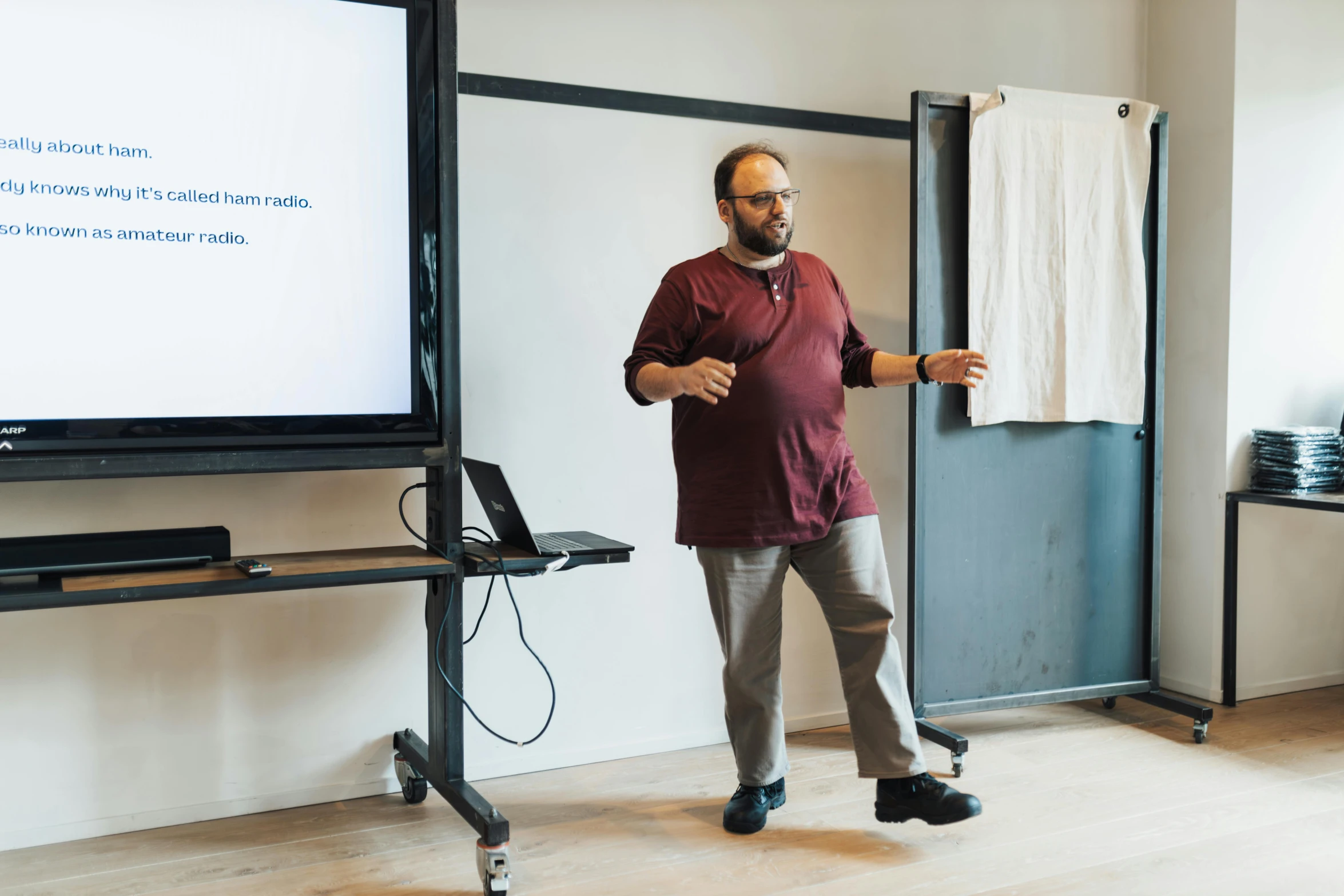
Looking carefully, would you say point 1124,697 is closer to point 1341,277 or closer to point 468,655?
point 1341,277

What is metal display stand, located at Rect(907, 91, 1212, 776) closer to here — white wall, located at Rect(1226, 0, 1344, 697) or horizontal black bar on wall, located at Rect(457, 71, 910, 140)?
horizontal black bar on wall, located at Rect(457, 71, 910, 140)

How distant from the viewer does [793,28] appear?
10.00ft

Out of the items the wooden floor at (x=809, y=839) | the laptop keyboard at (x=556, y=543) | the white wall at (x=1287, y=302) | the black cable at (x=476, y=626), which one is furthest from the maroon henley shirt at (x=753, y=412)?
the white wall at (x=1287, y=302)

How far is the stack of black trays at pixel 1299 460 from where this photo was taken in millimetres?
3232

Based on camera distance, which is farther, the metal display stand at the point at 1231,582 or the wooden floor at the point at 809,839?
the metal display stand at the point at 1231,582

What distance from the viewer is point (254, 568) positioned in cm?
199

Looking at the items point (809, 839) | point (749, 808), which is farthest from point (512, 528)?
point (809, 839)

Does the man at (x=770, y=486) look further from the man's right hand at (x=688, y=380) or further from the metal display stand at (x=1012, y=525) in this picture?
the metal display stand at (x=1012, y=525)

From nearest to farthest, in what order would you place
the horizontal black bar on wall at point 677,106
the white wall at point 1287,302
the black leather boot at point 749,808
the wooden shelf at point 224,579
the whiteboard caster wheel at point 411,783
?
the wooden shelf at point 224,579 < the black leather boot at point 749,808 < the whiteboard caster wheel at point 411,783 < the horizontal black bar on wall at point 677,106 < the white wall at point 1287,302

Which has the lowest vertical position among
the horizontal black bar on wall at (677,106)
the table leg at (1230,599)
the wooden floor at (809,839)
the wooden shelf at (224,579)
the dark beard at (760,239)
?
the wooden floor at (809,839)

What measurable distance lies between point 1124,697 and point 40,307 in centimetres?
326

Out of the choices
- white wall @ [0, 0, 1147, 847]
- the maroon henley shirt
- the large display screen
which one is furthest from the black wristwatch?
the large display screen

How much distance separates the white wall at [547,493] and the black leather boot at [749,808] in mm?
569

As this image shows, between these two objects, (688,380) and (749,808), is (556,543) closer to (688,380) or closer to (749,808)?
(688,380)
